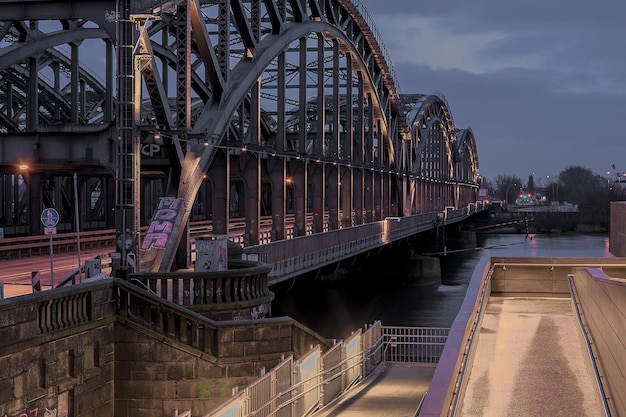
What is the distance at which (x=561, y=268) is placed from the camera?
29391mm

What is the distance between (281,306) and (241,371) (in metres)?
36.8

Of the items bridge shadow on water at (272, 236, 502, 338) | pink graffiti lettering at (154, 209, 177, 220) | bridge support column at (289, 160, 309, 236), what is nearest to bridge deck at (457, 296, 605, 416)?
pink graffiti lettering at (154, 209, 177, 220)

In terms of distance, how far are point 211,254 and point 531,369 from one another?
11.5 meters

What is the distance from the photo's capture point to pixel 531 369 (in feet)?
53.1

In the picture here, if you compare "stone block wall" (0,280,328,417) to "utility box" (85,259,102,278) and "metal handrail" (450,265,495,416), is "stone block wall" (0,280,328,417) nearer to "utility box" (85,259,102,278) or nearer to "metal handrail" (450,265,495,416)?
"utility box" (85,259,102,278)

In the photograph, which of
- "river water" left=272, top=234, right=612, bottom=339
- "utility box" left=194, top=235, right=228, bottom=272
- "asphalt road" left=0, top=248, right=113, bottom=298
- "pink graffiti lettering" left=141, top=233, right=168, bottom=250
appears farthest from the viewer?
"river water" left=272, top=234, right=612, bottom=339

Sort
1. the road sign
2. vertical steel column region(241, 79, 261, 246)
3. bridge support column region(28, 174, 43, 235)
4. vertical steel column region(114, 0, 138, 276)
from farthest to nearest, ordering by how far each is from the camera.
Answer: bridge support column region(28, 174, 43, 235)
vertical steel column region(241, 79, 261, 246)
vertical steel column region(114, 0, 138, 276)
the road sign

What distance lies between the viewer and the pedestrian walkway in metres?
19.5

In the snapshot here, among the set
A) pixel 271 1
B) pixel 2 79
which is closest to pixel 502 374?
pixel 271 1

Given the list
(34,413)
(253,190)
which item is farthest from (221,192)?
(34,413)

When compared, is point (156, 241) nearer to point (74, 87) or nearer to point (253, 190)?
point (253, 190)

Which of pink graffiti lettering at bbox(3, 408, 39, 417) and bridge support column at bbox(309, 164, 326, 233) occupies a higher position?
bridge support column at bbox(309, 164, 326, 233)

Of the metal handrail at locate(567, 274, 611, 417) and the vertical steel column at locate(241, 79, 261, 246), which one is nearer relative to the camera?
the metal handrail at locate(567, 274, 611, 417)

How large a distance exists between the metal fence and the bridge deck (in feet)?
11.0
